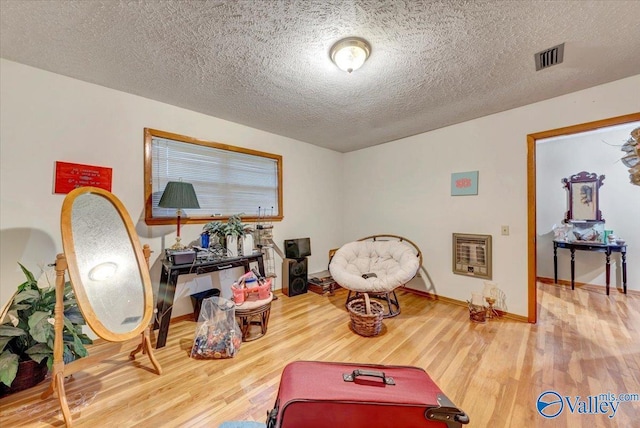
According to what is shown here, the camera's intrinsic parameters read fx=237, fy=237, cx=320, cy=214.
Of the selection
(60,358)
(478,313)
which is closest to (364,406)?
(60,358)

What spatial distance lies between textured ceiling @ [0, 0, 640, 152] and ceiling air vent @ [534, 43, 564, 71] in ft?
0.15

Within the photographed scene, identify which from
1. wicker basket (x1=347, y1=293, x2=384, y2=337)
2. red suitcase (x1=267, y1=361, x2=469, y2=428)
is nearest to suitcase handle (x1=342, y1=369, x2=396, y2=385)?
red suitcase (x1=267, y1=361, x2=469, y2=428)

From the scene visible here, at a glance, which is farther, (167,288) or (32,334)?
(167,288)

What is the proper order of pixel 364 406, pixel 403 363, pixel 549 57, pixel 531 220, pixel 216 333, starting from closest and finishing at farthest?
pixel 364 406
pixel 549 57
pixel 403 363
pixel 216 333
pixel 531 220

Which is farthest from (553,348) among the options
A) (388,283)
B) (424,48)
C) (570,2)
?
(424,48)

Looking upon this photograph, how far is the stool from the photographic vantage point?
214 cm

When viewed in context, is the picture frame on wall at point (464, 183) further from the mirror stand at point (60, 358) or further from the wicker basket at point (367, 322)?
the mirror stand at point (60, 358)

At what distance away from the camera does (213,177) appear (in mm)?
2904

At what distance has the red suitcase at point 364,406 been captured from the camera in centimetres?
97

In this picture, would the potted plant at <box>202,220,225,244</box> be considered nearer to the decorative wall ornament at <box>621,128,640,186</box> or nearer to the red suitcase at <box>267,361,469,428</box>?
the red suitcase at <box>267,361,469,428</box>

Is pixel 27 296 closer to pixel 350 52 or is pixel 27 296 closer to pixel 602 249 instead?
pixel 350 52

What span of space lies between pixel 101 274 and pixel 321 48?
2155mm

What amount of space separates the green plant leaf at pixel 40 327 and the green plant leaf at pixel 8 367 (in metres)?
0.15

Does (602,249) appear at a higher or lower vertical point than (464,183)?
lower
